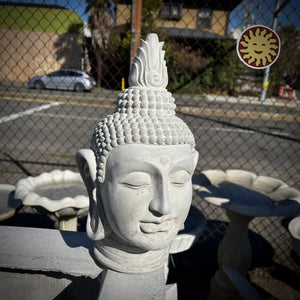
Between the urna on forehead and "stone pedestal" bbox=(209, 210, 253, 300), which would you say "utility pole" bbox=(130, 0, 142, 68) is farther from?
"stone pedestal" bbox=(209, 210, 253, 300)

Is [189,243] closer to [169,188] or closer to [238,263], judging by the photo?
[238,263]

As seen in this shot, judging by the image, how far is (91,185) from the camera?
4.04 ft

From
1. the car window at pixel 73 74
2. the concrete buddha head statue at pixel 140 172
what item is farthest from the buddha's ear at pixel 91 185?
the car window at pixel 73 74

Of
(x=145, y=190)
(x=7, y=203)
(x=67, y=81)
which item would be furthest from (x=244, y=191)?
(x=67, y=81)

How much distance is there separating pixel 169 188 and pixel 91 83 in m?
11.9

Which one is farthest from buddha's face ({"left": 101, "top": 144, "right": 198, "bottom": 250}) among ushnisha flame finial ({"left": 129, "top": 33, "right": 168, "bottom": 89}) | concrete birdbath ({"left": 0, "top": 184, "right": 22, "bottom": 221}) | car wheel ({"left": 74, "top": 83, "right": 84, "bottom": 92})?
car wheel ({"left": 74, "top": 83, "right": 84, "bottom": 92})

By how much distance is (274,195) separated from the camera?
7.32 ft

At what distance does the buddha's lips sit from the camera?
108 cm

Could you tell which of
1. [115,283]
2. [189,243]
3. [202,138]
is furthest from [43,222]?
[202,138]

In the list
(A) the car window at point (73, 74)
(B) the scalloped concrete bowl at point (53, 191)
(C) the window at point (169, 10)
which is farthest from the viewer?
(A) the car window at point (73, 74)

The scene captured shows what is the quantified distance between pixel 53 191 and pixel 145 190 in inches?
65.1

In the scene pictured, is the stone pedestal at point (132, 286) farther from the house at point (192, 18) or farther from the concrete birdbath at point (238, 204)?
the house at point (192, 18)

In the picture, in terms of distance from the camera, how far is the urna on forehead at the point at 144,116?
1067 millimetres

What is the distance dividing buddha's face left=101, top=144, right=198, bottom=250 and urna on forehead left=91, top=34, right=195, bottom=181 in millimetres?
40
